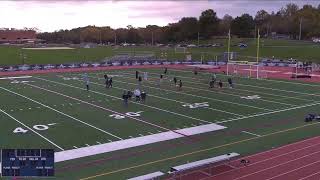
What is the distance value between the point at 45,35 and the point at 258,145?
172653mm

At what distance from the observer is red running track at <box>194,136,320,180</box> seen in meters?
15.3

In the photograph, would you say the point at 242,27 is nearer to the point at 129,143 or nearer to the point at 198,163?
the point at 129,143

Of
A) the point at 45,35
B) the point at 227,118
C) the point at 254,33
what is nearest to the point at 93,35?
the point at 45,35

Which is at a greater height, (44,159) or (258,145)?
(44,159)

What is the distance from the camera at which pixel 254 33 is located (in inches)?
4828

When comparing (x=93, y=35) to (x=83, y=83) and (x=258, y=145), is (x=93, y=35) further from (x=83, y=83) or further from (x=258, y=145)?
(x=258, y=145)

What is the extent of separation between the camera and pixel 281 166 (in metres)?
16.5

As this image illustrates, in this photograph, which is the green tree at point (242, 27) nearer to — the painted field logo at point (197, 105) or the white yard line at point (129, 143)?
the painted field logo at point (197, 105)

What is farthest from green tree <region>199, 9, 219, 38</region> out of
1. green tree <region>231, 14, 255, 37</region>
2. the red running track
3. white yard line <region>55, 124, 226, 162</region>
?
the red running track
